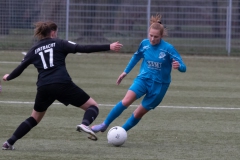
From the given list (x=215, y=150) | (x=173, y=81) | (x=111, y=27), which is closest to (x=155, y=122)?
(x=215, y=150)

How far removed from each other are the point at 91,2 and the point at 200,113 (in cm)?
1205

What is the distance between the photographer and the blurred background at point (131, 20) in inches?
837

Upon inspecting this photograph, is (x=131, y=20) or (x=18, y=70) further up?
(x=131, y=20)

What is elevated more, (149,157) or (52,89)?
(52,89)

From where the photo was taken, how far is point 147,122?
9.11 meters

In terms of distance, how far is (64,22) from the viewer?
840 inches

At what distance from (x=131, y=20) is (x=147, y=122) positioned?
1264cm

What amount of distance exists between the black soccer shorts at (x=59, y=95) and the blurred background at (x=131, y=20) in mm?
14292

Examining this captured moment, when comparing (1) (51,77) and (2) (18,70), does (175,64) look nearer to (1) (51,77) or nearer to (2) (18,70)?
(1) (51,77)

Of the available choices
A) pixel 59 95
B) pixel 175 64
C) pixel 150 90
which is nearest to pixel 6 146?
pixel 59 95

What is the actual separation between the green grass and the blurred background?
5247mm

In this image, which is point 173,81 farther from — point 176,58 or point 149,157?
point 149,157

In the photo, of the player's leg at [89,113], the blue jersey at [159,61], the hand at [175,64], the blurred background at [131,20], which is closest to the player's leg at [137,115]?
the blue jersey at [159,61]

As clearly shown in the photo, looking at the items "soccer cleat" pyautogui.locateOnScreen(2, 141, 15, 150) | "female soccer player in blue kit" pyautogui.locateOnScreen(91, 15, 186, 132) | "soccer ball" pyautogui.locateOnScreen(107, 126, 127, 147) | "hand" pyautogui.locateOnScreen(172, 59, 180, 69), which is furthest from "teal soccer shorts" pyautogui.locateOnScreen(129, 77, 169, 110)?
"soccer cleat" pyautogui.locateOnScreen(2, 141, 15, 150)
